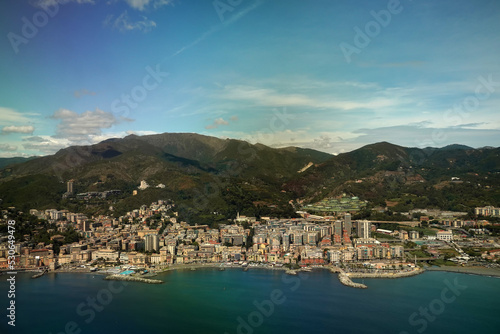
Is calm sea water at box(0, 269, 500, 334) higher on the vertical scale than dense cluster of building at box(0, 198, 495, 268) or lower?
lower

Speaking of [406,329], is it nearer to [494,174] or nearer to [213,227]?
[213,227]

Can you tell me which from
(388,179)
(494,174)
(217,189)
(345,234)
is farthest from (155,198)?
(494,174)

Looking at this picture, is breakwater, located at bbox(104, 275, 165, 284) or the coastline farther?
the coastline

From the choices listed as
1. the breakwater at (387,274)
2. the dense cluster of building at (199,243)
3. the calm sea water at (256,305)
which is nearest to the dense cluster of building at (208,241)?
the dense cluster of building at (199,243)

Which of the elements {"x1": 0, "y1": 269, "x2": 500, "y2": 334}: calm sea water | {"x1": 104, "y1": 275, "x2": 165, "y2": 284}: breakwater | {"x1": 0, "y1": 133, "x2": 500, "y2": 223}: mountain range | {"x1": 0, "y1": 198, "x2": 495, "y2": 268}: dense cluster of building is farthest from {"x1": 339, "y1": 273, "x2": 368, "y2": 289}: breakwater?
{"x1": 0, "y1": 133, "x2": 500, "y2": 223}: mountain range

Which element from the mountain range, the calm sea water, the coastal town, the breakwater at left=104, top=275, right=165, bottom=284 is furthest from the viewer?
the mountain range

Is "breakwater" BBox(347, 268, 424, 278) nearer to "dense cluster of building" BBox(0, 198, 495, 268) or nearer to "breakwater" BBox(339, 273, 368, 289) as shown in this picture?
"breakwater" BBox(339, 273, 368, 289)

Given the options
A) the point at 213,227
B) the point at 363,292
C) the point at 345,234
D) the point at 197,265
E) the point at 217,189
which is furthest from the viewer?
the point at 217,189
